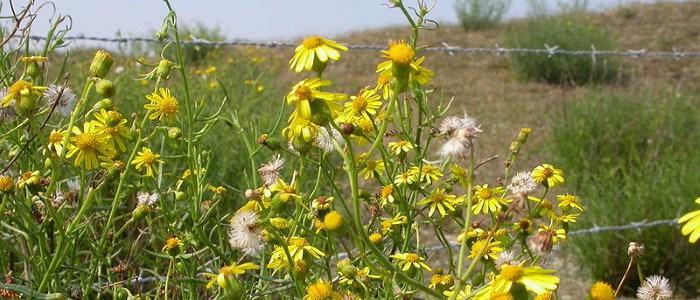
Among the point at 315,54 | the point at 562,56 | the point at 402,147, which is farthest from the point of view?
the point at 562,56

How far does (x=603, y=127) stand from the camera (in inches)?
207

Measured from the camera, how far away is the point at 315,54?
3.49 feet

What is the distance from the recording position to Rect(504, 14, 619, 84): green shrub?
8.61 metres

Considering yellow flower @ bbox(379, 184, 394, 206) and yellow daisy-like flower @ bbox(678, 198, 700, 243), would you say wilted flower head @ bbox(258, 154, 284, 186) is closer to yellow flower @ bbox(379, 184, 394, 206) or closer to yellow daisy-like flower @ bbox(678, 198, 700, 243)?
yellow flower @ bbox(379, 184, 394, 206)

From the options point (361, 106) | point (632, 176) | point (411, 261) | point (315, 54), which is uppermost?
point (315, 54)

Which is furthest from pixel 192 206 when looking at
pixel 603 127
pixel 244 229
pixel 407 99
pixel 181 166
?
pixel 603 127

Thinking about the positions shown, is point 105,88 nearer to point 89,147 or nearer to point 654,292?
point 89,147

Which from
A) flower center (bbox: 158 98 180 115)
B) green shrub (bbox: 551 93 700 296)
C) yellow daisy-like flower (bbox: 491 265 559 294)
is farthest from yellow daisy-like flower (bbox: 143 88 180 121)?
green shrub (bbox: 551 93 700 296)

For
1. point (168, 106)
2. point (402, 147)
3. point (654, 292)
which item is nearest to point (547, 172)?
point (402, 147)

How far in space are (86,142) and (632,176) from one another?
364cm

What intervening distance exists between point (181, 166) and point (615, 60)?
6.89 metres

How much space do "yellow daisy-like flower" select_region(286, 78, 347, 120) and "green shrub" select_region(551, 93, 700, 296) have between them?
101 inches

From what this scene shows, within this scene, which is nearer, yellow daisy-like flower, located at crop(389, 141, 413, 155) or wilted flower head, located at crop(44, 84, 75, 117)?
wilted flower head, located at crop(44, 84, 75, 117)

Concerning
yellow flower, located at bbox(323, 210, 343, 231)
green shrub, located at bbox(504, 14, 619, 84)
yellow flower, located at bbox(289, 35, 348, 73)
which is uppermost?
yellow flower, located at bbox(289, 35, 348, 73)
